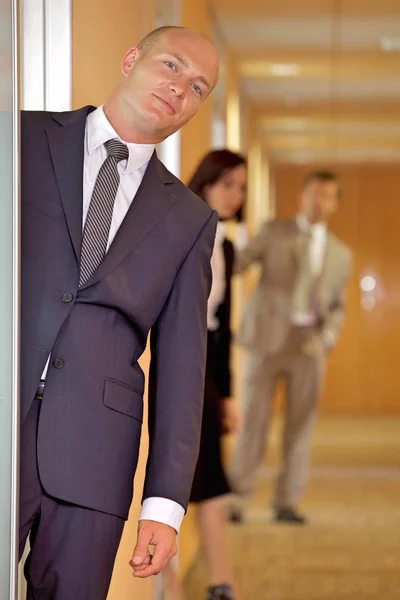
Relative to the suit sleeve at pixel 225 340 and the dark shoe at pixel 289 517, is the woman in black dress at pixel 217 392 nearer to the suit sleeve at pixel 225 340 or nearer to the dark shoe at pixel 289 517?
the suit sleeve at pixel 225 340

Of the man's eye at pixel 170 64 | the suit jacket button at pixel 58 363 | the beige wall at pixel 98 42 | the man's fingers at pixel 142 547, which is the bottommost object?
the man's fingers at pixel 142 547

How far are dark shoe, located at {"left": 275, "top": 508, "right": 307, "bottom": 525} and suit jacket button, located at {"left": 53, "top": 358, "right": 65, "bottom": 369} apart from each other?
14.6ft

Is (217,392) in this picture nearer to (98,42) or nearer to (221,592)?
(221,592)

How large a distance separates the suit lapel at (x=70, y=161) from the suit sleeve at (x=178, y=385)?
23 centimetres

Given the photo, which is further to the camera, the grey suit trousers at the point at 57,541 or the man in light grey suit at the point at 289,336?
the man in light grey suit at the point at 289,336

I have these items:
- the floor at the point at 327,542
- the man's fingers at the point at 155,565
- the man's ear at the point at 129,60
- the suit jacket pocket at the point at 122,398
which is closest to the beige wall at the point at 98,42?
the man's ear at the point at 129,60

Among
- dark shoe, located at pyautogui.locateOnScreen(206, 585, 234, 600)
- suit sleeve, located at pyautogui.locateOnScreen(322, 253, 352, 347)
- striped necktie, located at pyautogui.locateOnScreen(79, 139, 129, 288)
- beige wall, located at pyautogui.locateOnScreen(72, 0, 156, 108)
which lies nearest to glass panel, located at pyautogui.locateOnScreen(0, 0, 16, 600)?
striped necktie, located at pyautogui.locateOnScreen(79, 139, 129, 288)

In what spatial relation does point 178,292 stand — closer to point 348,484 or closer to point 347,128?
point 348,484

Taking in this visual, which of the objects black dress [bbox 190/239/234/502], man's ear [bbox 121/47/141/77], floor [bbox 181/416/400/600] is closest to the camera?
man's ear [bbox 121/47/141/77]

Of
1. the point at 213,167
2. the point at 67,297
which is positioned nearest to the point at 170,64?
the point at 67,297

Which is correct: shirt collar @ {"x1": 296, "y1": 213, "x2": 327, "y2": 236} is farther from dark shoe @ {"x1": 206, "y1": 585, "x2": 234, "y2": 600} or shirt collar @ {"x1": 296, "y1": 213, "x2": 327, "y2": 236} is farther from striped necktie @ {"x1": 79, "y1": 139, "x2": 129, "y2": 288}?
striped necktie @ {"x1": 79, "y1": 139, "x2": 129, "y2": 288}

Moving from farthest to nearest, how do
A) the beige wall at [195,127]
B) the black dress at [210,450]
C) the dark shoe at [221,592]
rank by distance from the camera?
1. the beige wall at [195,127]
2. the dark shoe at [221,592]
3. the black dress at [210,450]

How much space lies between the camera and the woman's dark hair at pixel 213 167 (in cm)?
402

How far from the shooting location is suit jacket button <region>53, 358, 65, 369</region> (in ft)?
6.51
